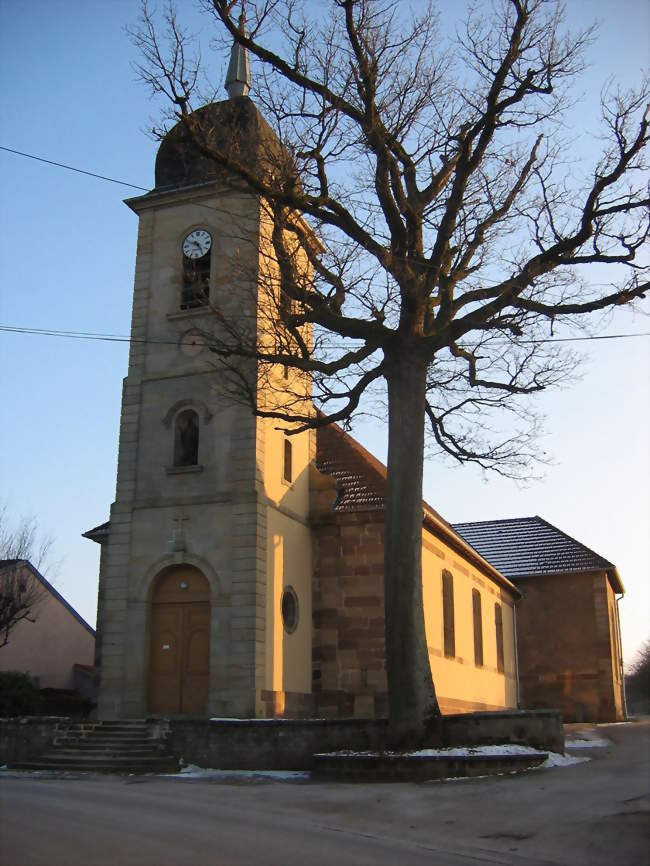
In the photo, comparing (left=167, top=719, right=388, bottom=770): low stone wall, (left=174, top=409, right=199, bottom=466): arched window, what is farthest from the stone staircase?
(left=174, top=409, right=199, bottom=466): arched window

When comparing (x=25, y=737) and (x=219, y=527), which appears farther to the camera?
(x=219, y=527)

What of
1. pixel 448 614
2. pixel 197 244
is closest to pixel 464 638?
pixel 448 614

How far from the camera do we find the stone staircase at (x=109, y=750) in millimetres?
16656

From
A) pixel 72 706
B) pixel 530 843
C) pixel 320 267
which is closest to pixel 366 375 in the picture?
pixel 320 267

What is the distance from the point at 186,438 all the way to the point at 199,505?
6.24 ft

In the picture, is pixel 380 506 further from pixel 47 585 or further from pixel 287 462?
pixel 47 585

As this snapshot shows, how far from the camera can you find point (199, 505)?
20.6 metres

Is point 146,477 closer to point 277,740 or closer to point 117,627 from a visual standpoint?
point 117,627

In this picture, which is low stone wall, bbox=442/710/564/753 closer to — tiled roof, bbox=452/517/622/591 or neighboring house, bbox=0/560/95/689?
tiled roof, bbox=452/517/622/591

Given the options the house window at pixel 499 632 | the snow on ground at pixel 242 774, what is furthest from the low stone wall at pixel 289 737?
the house window at pixel 499 632

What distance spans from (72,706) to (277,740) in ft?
40.7

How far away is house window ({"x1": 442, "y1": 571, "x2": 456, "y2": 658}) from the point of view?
2606cm

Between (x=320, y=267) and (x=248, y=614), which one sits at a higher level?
(x=320, y=267)

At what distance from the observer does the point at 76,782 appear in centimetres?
1436
